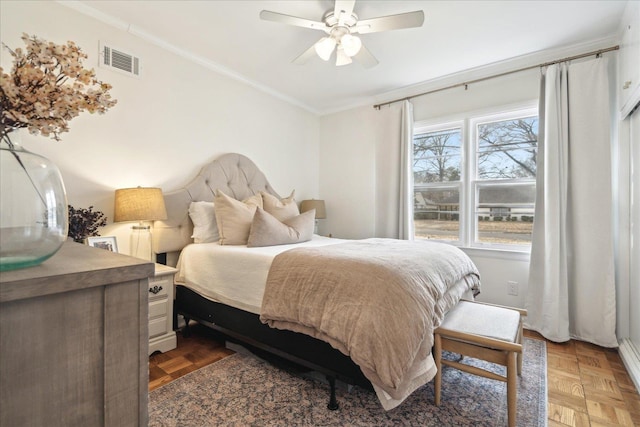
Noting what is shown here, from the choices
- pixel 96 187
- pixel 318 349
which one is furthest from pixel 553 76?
pixel 96 187

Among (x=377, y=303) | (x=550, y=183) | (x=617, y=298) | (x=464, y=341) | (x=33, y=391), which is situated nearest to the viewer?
(x=33, y=391)

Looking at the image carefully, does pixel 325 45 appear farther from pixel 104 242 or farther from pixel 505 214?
pixel 505 214

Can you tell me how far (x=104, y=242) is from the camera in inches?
85.7

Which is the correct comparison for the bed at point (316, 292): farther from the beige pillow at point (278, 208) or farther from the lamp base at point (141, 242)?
the beige pillow at point (278, 208)

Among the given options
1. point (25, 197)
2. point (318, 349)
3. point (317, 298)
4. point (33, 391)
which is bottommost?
point (318, 349)

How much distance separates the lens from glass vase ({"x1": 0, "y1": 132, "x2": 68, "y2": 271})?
52 cm

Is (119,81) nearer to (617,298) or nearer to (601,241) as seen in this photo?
(601,241)

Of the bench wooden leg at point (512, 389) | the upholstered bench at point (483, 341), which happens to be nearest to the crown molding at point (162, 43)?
the upholstered bench at point (483, 341)

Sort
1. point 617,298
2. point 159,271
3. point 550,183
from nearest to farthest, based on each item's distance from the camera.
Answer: point 159,271, point 617,298, point 550,183

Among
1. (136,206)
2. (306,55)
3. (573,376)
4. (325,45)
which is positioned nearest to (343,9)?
(325,45)

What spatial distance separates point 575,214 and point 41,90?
11.0ft

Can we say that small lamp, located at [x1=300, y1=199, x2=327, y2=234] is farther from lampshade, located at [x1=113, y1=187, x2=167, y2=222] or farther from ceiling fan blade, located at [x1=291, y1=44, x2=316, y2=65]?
lampshade, located at [x1=113, y1=187, x2=167, y2=222]

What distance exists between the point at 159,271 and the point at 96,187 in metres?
0.81

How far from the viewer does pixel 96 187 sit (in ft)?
7.54
